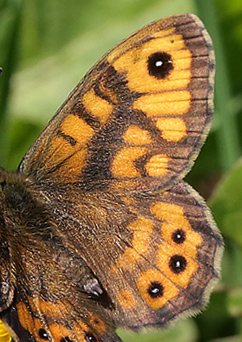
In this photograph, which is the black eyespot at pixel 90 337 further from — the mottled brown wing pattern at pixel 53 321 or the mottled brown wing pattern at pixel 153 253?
the mottled brown wing pattern at pixel 153 253

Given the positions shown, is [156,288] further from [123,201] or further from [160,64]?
[160,64]

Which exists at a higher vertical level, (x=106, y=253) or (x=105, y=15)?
(x=105, y=15)

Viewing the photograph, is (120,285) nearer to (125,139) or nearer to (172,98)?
(125,139)

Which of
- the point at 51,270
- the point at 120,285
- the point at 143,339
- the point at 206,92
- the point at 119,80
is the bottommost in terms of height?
the point at 143,339

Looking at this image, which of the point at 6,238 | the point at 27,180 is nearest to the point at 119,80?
the point at 27,180

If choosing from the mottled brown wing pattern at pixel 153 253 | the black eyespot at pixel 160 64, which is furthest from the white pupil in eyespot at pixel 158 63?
the mottled brown wing pattern at pixel 153 253

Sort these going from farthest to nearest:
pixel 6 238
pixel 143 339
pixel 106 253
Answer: pixel 143 339 < pixel 106 253 < pixel 6 238
